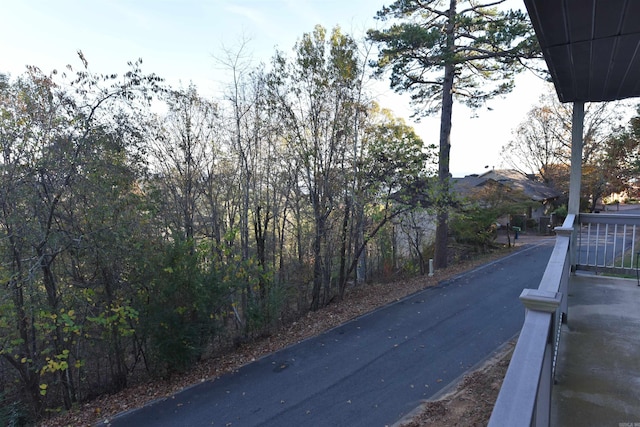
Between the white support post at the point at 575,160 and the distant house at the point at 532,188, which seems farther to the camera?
the distant house at the point at 532,188

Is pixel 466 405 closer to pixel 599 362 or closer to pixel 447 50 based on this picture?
pixel 599 362

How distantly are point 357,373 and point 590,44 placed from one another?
490cm

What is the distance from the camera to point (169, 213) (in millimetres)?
8125

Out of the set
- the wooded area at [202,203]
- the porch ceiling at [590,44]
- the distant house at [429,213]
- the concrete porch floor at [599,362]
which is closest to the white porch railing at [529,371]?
the concrete porch floor at [599,362]

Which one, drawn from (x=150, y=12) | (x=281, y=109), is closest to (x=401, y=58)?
(x=281, y=109)

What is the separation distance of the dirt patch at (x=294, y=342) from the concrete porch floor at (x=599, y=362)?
1.35 metres

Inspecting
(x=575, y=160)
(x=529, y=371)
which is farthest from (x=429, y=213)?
(x=529, y=371)

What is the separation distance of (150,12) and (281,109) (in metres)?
3.43

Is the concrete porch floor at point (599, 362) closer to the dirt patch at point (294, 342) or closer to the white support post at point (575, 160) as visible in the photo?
the white support post at point (575, 160)

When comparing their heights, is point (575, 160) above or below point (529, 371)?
above

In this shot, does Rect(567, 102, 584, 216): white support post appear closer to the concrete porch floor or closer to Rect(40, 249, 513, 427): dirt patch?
the concrete porch floor

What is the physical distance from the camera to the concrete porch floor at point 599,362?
2.09m

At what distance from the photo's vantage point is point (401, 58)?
10172 mm

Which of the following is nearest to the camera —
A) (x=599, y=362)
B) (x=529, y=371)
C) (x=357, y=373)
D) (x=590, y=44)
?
(x=529, y=371)
